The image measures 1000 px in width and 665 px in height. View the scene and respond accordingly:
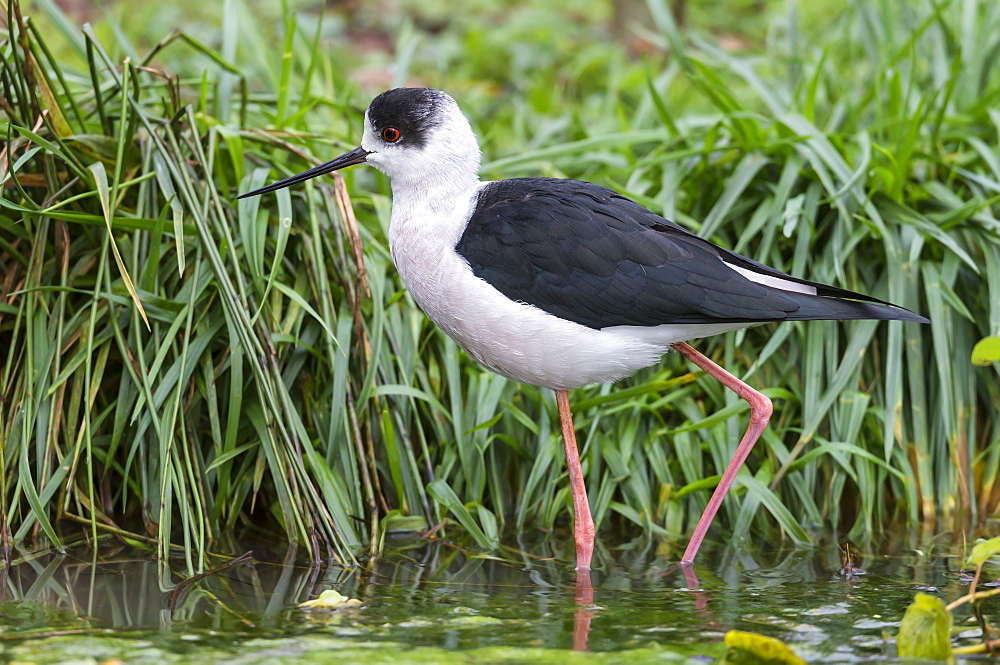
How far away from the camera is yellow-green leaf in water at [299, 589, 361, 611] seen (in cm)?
305

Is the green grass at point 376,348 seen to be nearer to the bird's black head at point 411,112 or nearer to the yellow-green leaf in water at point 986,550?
the bird's black head at point 411,112

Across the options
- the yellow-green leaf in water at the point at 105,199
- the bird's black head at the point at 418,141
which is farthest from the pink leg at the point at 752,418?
the yellow-green leaf in water at the point at 105,199

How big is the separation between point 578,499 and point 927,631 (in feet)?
4.33

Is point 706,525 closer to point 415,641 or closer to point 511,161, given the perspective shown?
point 415,641

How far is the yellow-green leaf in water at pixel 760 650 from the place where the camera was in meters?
2.45

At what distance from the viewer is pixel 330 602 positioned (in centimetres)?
305

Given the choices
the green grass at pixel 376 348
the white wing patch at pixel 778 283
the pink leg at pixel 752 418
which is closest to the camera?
the white wing patch at pixel 778 283

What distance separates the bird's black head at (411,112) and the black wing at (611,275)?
1.23ft

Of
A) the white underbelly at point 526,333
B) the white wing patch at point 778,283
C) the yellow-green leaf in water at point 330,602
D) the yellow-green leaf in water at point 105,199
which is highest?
the yellow-green leaf in water at point 105,199

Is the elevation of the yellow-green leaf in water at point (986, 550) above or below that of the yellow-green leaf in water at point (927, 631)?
above

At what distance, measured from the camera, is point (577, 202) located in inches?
136

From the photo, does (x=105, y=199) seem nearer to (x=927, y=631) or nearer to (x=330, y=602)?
(x=330, y=602)

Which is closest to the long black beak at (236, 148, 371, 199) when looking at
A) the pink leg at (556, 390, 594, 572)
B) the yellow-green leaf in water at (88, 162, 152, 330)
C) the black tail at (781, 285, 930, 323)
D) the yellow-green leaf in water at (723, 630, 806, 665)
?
the yellow-green leaf in water at (88, 162, 152, 330)

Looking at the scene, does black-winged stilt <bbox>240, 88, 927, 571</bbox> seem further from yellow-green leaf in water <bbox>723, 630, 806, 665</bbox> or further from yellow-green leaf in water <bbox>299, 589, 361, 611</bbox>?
yellow-green leaf in water <bbox>723, 630, 806, 665</bbox>
